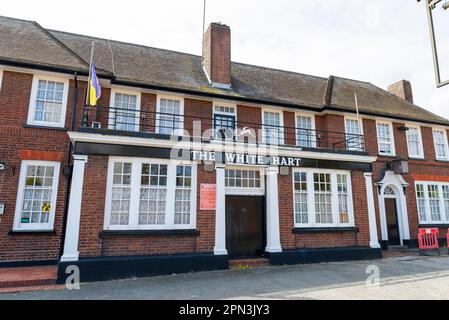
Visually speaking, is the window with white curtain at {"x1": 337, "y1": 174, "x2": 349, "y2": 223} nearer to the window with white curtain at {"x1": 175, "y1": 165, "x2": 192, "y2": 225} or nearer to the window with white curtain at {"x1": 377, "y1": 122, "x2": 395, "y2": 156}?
the window with white curtain at {"x1": 377, "y1": 122, "x2": 395, "y2": 156}

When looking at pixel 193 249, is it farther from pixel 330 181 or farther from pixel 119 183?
pixel 330 181

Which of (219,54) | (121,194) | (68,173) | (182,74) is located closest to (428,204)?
(219,54)

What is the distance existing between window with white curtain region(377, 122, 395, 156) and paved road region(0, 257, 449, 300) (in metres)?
6.76

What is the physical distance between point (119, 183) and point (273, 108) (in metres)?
7.85

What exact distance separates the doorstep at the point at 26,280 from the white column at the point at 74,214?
26.1 inches

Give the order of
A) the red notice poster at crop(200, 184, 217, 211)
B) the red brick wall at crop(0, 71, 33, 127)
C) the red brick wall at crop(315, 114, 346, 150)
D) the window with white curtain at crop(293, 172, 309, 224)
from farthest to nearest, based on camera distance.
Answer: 1. the red brick wall at crop(315, 114, 346, 150)
2. the window with white curtain at crop(293, 172, 309, 224)
3. the red brick wall at crop(0, 71, 33, 127)
4. the red notice poster at crop(200, 184, 217, 211)

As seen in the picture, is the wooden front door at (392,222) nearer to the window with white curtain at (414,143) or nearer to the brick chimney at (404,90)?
the window with white curtain at (414,143)

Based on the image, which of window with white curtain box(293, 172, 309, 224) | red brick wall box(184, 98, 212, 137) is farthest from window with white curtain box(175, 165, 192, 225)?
window with white curtain box(293, 172, 309, 224)

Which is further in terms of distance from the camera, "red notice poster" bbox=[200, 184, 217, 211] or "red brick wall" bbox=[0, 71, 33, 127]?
"red brick wall" bbox=[0, 71, 33, 127]

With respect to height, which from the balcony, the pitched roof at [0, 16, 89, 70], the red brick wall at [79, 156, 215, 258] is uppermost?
the pitched roof at [0, 16, 89, 70]

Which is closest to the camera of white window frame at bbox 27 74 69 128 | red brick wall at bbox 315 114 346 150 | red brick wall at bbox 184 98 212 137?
white window frame at bbox 27 74 69 128

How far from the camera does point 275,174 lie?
10367mm

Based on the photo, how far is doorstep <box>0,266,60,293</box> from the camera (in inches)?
280
